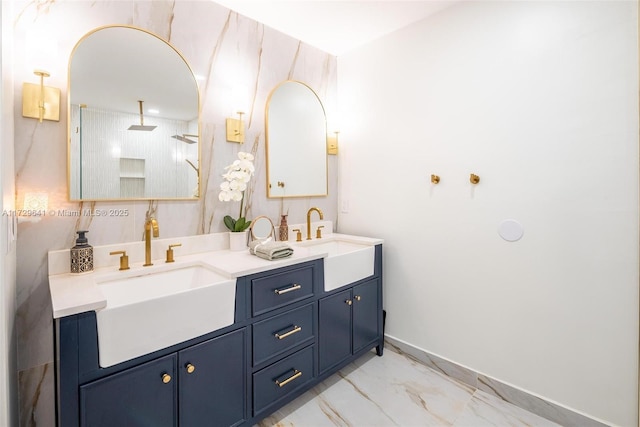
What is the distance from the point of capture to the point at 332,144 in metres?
2.70

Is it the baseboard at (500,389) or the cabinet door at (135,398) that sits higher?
the cabinet door at (135,398)

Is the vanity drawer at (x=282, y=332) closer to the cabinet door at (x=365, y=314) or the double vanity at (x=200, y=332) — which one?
the double vanity at (x=200, y=332)

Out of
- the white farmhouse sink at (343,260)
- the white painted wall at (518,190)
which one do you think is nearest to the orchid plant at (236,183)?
the white farmhouse sink at (343,260)

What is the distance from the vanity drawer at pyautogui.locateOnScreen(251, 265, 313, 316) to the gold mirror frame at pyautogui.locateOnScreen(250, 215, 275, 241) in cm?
52

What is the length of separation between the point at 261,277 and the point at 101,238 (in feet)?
2.73

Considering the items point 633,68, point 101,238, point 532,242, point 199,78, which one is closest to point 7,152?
point 101,238

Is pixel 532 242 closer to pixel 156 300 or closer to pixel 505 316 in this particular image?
pixel 505 316

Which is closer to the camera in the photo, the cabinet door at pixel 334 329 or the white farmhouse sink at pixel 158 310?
the white farmhouse sink at pixel 158 310

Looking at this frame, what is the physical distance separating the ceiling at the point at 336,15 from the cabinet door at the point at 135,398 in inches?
82.0

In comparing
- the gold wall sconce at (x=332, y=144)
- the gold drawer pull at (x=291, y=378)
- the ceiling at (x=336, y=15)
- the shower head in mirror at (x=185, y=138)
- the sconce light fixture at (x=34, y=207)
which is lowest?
the gold drawer pull at (x=291, y=378)

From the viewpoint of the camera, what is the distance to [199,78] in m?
1.85

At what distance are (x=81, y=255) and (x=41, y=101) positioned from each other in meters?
0.70

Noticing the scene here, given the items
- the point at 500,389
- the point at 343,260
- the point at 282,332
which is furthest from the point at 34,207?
the point at 500,389

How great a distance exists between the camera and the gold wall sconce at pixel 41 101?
1.32 meters
